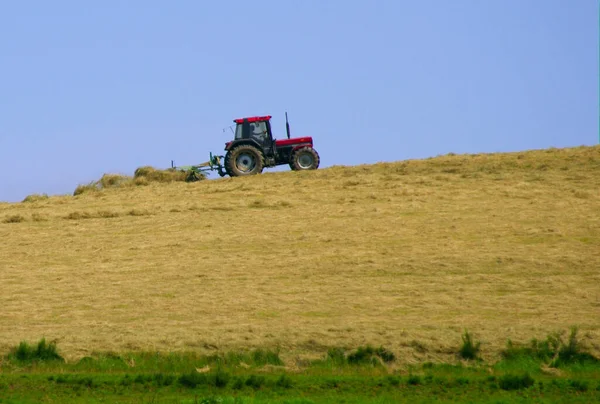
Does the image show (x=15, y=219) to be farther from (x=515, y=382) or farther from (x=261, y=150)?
(x=515, y=382)

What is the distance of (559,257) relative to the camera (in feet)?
64.0

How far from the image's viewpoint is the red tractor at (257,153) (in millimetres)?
31906

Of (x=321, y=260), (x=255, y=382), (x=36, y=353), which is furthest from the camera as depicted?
(x=321, y=260)

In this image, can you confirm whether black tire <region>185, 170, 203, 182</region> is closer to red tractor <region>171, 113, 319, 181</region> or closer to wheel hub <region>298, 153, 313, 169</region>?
red tractor <region>171, 113, 319, 181</region>

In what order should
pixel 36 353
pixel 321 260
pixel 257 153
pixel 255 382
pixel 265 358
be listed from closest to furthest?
1. pixel 255 382
2. pixel 265 358
3. pixel 36 353
4. pixel 321 260
5. pixel 257 153

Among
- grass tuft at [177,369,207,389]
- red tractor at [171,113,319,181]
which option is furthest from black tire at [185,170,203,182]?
grass tuft at [177,369,207,389]

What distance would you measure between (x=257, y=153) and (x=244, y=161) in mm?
500

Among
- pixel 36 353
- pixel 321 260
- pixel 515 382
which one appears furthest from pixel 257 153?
pixel 515 382

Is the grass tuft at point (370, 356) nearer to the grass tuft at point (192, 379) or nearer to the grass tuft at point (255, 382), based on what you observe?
the grass tuft at point (255, 382)

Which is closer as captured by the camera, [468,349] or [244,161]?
[468,349]

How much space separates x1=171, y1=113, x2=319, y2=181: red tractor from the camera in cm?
3191

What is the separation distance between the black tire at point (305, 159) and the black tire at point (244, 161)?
100cm

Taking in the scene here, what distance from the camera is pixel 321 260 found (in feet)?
67.4

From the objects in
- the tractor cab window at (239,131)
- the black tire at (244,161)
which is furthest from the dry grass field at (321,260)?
the tractor cab window at (239,131)
